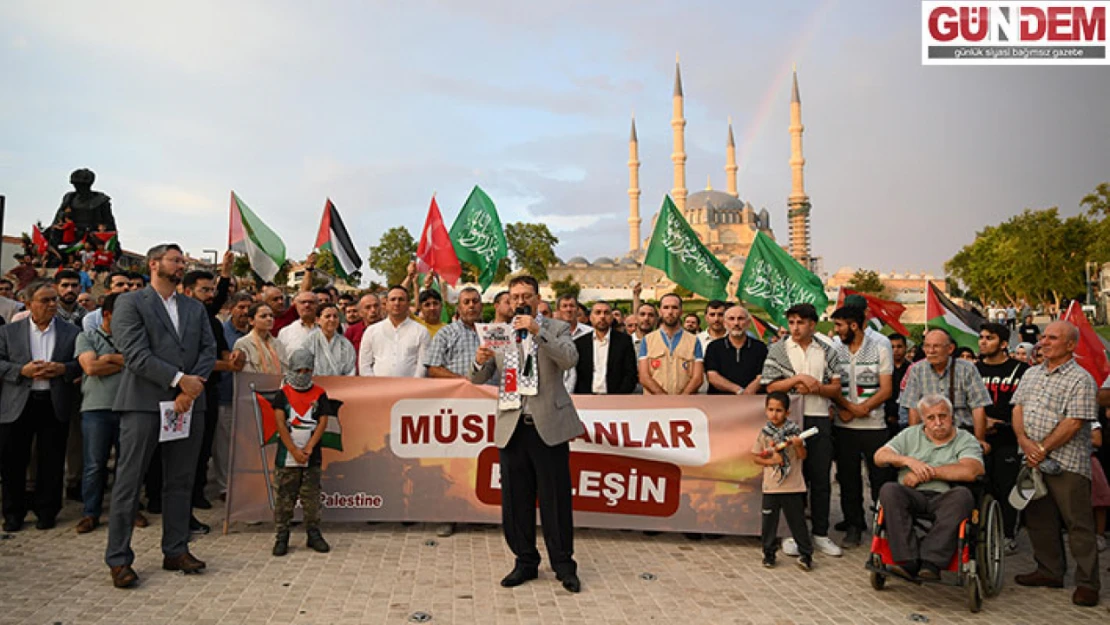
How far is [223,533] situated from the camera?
6.74m

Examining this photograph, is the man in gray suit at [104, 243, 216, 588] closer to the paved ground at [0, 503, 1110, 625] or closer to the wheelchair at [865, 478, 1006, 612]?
the paved ground at [0, 503, 1110, 625]

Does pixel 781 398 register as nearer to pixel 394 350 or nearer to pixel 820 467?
pixel 820 467

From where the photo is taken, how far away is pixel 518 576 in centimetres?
549

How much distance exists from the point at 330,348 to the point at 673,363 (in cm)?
332

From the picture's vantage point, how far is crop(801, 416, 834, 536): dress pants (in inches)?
264

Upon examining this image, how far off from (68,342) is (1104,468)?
9440 mm

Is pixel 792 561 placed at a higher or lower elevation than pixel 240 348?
lower

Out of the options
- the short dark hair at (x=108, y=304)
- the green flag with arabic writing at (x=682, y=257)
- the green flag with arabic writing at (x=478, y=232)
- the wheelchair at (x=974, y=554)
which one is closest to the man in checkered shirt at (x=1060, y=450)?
the wheelchair at (x=974, y=554)

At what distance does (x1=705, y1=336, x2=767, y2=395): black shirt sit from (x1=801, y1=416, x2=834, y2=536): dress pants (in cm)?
72

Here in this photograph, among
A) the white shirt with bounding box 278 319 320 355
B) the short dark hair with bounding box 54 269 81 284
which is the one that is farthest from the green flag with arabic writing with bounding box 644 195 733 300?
the short dark hair with bounding box 54 269 81 284

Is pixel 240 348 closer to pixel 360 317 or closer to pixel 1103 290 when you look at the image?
pixel 360 317

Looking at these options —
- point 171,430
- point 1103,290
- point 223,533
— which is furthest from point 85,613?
point 1103,290

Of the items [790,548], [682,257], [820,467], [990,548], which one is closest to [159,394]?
[790,548]

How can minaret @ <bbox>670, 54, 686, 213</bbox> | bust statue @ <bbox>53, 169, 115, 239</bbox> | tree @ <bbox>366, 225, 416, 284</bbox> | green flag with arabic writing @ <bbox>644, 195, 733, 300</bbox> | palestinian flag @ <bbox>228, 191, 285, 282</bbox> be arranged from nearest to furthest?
palestinian flag @ <bbox>228, 191, 285, 282</bbox>, green flag with arabic writing @ <bbox>644, 195, 733, 300</bbox>, bust statue @ <bbox>53, 169, 115, 239</bbox>, tree @ <bbox>366, 225, 416, 284</bbox>, minaret @ <bbox>670, 54, 686, 213</bbox>
